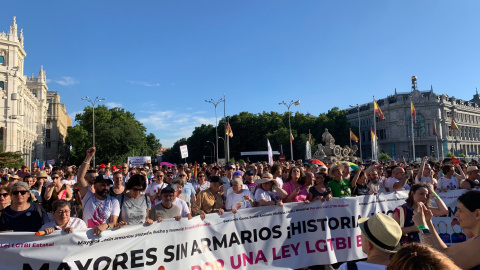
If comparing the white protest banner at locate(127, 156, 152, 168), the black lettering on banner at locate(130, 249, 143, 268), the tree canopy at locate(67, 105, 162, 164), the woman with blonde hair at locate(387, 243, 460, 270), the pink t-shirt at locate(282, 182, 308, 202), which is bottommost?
the black lettering on banner at locate(130, 249, 143, 268)

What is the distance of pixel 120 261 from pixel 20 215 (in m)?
1.38

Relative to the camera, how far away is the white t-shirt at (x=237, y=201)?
6070 millimetres

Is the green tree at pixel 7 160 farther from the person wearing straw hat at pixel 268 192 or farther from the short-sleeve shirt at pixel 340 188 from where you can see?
the short-sleeve shirt at pixel 340 188

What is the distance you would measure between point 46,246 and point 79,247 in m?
0.37

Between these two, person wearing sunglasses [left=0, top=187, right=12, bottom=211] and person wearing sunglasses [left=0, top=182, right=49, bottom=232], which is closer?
person wearing sunglasses [left=0, top=182, right=49, bottom=232]

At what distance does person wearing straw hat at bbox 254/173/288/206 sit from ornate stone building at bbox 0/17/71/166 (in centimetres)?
4087

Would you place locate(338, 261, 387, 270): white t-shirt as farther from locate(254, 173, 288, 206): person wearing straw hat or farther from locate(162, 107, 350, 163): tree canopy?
locate(162, 107, 350, 163): tree canopy

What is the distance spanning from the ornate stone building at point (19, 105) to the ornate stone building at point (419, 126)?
63656 mm

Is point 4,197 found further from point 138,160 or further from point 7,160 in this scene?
point 7,160

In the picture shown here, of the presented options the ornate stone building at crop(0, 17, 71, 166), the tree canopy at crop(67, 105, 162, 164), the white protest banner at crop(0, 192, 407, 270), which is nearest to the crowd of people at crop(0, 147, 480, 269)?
the white protest banner at crop(0, 192, 407, 270)

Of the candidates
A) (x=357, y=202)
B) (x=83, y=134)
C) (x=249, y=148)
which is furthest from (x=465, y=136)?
(x=357, y=202)

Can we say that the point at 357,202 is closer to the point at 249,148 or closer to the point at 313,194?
the point at 313,194

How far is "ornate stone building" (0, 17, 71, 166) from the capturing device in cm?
5062

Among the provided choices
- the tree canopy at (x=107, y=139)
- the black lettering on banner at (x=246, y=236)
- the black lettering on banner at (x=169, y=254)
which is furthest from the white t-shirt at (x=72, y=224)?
the tree canopy at (x=107, y=139)
